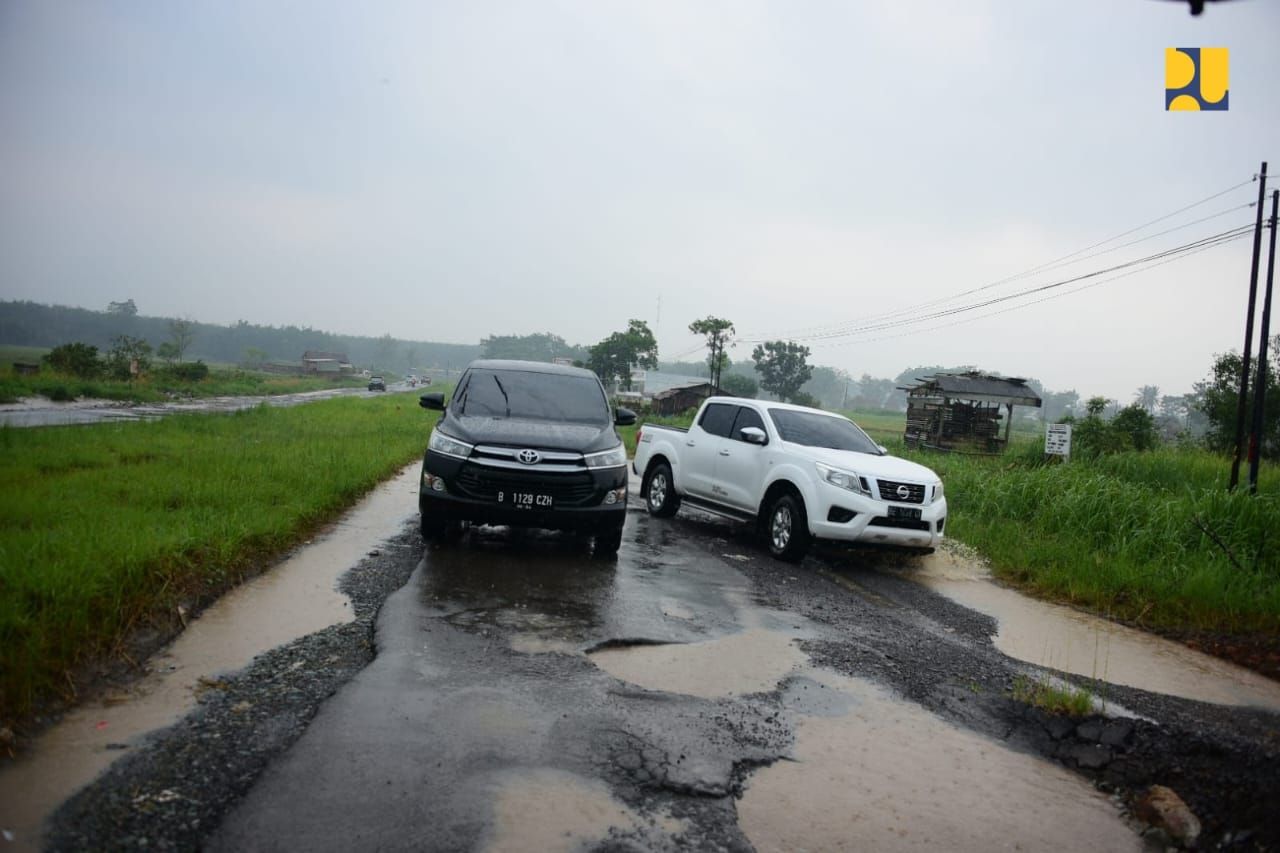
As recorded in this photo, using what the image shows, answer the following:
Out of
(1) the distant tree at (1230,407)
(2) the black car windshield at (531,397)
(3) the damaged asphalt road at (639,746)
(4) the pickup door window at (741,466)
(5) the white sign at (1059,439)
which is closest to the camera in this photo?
(3) the damaged asphalt road at (639,746)

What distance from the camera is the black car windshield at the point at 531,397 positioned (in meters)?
8.30

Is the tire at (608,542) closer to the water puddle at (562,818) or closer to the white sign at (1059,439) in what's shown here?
the water puddle at (562,818)

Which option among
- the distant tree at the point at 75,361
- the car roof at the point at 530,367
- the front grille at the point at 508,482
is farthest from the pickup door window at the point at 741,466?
the distant tree at the point at 75,361

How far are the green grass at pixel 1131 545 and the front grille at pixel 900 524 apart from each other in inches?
58.1

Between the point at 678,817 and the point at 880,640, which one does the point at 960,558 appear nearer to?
the point at 880,640

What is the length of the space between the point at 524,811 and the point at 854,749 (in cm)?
178

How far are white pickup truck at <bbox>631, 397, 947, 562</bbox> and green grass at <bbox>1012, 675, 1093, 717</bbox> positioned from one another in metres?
3.44

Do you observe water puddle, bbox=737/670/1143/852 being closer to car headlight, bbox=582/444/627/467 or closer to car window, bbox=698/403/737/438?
car headlight, bbox=582/444/627/467

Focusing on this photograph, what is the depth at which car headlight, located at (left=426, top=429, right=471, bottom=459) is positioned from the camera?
7379 mm

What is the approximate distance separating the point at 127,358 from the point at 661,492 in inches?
1697

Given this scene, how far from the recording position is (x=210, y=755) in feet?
11.0

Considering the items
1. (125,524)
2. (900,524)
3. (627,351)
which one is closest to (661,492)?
(900,524)

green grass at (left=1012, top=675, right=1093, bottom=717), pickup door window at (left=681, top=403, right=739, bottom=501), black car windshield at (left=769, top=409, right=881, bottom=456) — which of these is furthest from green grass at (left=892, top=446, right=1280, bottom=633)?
pickup door window at (left=681, top=403, right=739, bottom=501)

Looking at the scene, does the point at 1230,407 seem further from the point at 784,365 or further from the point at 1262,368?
the point at 784,365
